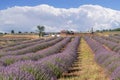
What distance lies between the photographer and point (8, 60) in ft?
44.3

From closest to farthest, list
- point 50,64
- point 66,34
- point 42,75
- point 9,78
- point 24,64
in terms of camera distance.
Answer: point 9,78 < point 42,75 < point 24,64 < point 50,64 < point 66,34

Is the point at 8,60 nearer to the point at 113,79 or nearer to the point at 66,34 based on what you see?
the point at 113,79

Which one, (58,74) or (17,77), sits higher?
(17,77)

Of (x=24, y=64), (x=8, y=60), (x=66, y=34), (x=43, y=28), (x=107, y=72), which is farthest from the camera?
(x=43, y=28)

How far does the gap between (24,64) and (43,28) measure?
351ft

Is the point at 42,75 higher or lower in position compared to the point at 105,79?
higher

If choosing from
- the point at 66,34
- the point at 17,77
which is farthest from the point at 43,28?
the point at 17,77

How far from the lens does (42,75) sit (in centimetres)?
730

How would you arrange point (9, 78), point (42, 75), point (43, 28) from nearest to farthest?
point (9, 78), point (42, 75), point (43, 28)

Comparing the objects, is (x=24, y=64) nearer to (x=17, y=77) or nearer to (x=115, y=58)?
(x=17, y=77)

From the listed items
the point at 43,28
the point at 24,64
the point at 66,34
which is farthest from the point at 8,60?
the point at 43,28

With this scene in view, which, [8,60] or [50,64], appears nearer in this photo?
[50,64]

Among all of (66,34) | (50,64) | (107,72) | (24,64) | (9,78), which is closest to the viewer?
(9,78)

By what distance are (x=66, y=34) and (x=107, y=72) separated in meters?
90.2
